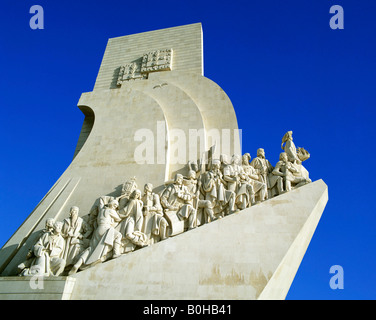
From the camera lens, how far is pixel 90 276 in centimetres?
586

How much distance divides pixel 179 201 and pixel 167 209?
0.99 ft

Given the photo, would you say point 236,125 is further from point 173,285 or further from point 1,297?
point 1,297

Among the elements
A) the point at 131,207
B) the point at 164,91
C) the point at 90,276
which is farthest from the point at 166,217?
the point at 164,91

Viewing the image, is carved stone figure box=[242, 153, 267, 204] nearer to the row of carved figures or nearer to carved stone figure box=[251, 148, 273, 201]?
the row of carved figures

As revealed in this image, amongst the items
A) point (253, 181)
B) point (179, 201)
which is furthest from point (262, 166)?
point (179, 201)

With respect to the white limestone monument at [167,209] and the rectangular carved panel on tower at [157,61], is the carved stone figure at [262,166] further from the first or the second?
the rectangular carved panel on tower at [157,61]

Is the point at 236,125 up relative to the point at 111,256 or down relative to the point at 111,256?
up

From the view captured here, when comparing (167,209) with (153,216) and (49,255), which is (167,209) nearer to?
(153,216)

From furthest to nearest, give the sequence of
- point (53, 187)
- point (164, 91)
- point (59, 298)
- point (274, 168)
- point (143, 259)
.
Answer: point (164, 91), point (53, 187), point (274, 168), point (143, 259), point (59, 298)

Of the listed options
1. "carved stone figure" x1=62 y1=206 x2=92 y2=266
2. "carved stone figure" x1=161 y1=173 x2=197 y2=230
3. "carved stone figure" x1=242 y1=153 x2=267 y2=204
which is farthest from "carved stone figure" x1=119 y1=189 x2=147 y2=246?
"carved stone figure" x1=242 y1=153 x2=267 y2=204

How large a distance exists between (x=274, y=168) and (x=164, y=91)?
3.92 metres

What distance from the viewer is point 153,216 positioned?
21.8ft

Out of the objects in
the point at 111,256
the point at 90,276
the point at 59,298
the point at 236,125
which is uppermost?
the point at 236,125

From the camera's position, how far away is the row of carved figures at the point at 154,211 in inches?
246
